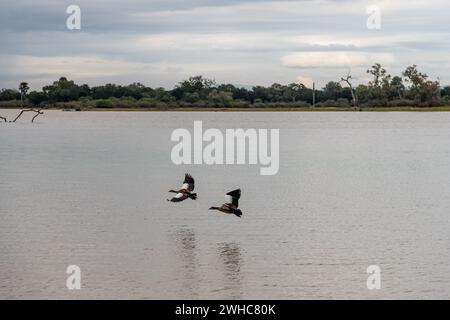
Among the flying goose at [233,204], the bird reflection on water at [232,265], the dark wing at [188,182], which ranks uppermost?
the dark wing at [188,182]

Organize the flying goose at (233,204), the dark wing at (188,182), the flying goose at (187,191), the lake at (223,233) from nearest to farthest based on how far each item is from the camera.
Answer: the lake at (223,233) → the flying goose at (233,204) → the flying goose at (187,191) → the dark wing at (188,182)

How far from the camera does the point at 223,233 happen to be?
24609 millimetres

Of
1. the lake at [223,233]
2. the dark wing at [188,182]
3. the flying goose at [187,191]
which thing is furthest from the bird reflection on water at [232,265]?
the dark wing at [188,182]

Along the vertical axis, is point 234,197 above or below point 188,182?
below

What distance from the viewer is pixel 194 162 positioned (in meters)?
49.2

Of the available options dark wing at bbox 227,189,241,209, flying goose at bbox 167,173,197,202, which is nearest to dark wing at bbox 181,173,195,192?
flying goose at bbox 167,173,197,202

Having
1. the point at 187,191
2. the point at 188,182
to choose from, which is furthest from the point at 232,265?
the point at 188,182

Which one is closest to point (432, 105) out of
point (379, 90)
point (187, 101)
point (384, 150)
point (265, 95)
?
point (379, 90)

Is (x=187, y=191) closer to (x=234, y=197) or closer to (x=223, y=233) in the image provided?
(x=223, y=233)

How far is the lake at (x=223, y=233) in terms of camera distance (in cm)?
1909

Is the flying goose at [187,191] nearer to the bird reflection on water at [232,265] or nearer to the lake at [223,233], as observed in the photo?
the lake at [223,233]

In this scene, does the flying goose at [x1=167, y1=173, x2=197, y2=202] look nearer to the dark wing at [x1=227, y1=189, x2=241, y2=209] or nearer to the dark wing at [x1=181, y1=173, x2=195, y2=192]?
the dark wing at [x1=181, y1=173, x2=195, y2=192]
